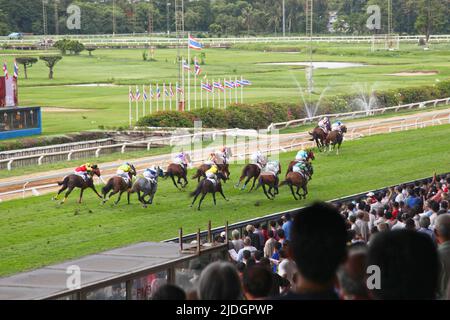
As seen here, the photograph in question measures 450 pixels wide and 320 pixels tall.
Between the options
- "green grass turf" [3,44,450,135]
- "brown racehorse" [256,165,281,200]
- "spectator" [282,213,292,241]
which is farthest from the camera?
"green grass turf" [3,44,450,135]

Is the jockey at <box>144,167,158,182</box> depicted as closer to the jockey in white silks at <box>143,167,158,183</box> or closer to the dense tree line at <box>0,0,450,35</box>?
the jockey in white silks at <box>143,167,158,183</box>

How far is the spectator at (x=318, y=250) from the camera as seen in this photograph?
4.14 metres

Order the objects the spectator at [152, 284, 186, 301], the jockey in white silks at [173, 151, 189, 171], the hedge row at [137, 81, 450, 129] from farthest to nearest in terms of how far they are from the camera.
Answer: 1. the hedge row at [137, 81, 450, 129]
2. the jockey in white silks at [173, 151, 189, 171]
3. the spectator at [152, 284, 186, 301]

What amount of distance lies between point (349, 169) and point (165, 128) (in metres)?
11.7

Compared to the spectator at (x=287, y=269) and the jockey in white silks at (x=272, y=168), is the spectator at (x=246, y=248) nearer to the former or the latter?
the spectator at (x=287, y=269)

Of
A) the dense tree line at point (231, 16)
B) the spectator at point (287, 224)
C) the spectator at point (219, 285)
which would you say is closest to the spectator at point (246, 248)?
the spectator at point (287, 224)

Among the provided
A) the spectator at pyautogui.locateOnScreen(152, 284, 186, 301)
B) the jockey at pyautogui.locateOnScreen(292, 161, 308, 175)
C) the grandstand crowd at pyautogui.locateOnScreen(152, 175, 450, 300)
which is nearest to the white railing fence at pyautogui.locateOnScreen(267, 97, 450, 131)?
the jockey at pyautogui.locateOnScreen(292, 161, 308, 175)

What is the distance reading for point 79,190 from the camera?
24.0 m

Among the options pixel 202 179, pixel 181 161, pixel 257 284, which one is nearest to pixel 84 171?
pixel 181 161

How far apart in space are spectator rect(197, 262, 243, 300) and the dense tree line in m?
98.2

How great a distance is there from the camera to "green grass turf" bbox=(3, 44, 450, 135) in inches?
1973

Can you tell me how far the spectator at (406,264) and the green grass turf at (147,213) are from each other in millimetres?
11279

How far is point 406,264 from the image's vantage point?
14.5ft

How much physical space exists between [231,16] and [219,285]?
126421mm
